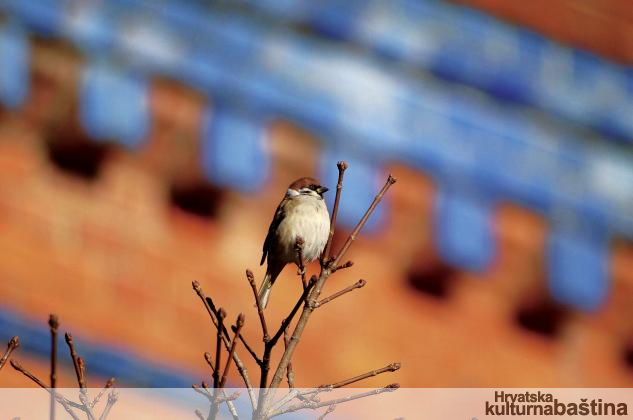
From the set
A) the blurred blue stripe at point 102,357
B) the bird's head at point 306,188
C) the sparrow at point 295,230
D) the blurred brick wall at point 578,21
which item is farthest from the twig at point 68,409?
the blurred brick wall at point 578,21

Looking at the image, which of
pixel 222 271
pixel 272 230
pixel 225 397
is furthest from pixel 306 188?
pixel 225 397

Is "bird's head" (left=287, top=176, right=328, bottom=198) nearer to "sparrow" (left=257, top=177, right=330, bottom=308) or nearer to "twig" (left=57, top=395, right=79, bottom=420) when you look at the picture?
"sparrow" (left=257, top=177, right=330, bottom=308)

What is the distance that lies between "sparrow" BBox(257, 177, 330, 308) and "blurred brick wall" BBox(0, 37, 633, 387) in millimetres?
1255

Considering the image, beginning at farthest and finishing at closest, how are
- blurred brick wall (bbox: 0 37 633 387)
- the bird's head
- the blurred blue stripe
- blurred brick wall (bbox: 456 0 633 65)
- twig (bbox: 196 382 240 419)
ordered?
1. blurred brick wall (bbox: 456 0 633 65)
2. blurred brick wall (bbox: 0 37 633 387)
3. the blurred blue stripe
4. the bird's head
5. twig (bbox: 196 382 240 419)

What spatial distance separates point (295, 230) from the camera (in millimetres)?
5770

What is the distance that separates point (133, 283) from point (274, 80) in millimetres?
1379

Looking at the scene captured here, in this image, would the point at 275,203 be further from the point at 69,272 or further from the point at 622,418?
the point at 622,418

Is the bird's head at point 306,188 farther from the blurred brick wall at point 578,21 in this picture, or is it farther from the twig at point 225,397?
the twig at point 225,397

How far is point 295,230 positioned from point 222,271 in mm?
1558

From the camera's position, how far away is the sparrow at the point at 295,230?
570 cm

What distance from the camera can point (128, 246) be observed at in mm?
7055

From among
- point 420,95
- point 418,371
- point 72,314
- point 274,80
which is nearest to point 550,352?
point 418,371

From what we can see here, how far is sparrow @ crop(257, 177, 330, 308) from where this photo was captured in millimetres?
5699

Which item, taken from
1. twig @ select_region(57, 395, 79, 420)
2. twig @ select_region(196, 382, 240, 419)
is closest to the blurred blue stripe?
twig @ select_region(57, 395, 79, 420)
